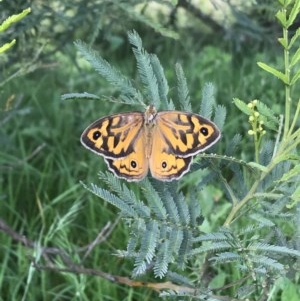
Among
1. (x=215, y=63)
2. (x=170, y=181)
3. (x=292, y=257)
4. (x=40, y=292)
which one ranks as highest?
(x=170, y=181)

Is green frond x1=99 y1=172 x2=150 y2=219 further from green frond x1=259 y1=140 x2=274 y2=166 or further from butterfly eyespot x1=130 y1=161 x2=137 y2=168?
green frond x1=259 y1=140 x2=274 y2=166

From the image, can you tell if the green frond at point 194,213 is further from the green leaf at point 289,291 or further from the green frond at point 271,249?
the green leaf at point 289,291

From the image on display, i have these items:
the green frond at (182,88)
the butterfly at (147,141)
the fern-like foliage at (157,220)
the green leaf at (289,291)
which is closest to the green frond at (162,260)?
the fern-like foliage at (157,220)

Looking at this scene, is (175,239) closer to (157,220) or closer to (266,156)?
(157,220)

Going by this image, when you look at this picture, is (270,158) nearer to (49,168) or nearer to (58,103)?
(49,168)

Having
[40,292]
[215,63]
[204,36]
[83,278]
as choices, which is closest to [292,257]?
[83,278]

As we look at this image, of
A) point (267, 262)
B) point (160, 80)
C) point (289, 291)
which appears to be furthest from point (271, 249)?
point (289, 291)
